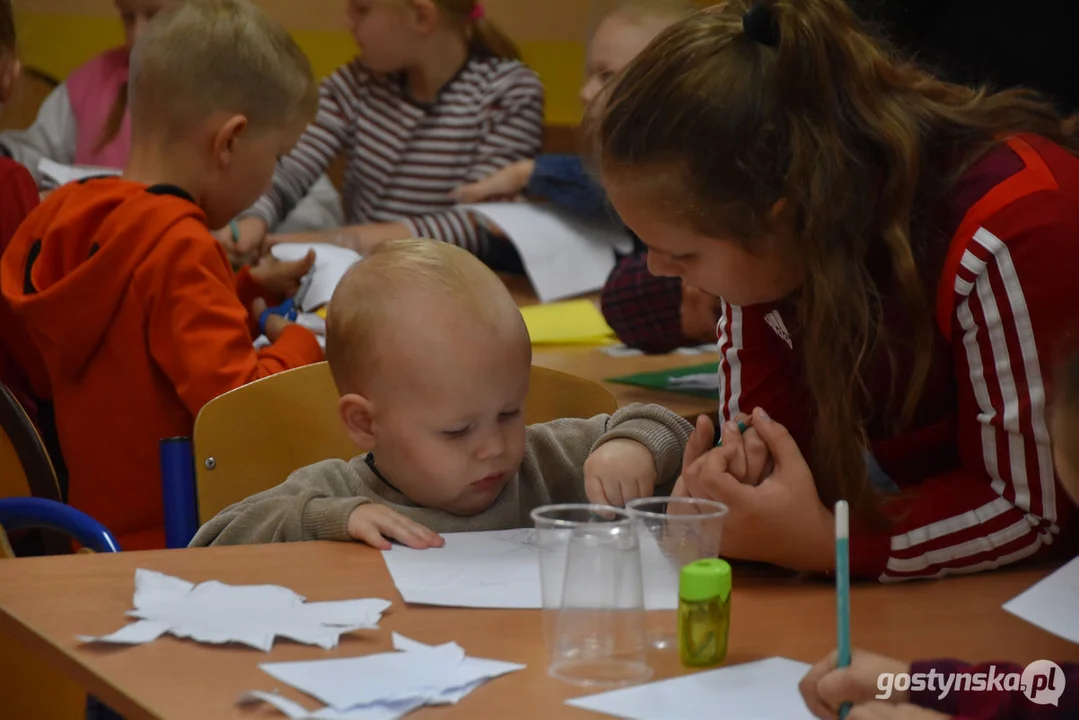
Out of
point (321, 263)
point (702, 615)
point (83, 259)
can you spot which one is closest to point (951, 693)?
point (702, 615)

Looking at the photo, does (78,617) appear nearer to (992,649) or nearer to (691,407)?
(992,649)

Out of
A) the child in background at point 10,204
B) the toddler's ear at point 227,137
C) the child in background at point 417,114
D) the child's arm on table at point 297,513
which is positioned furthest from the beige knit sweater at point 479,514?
the child in background at point 417,114

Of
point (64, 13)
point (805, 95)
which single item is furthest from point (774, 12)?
point (64, 13)

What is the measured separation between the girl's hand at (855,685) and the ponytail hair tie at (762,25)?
563 mm

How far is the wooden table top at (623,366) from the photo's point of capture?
2.06 meters

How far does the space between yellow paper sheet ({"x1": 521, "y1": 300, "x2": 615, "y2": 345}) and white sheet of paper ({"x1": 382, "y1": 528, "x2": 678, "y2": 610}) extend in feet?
3.84

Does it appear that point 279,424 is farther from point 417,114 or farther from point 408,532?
point 417,114

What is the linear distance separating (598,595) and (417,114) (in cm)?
250

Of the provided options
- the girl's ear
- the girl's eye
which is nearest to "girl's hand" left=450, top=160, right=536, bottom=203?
the girl's ear

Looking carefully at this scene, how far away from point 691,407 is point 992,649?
39.6 inches

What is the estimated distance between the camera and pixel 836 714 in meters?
0.88

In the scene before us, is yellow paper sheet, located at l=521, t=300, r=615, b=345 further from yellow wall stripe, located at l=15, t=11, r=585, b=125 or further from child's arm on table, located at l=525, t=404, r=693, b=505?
yellow wall stripe, located at l=15, t=11, r=585, b=125

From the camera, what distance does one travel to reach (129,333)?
6.72 ft

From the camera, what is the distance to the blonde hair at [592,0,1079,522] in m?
1.19
